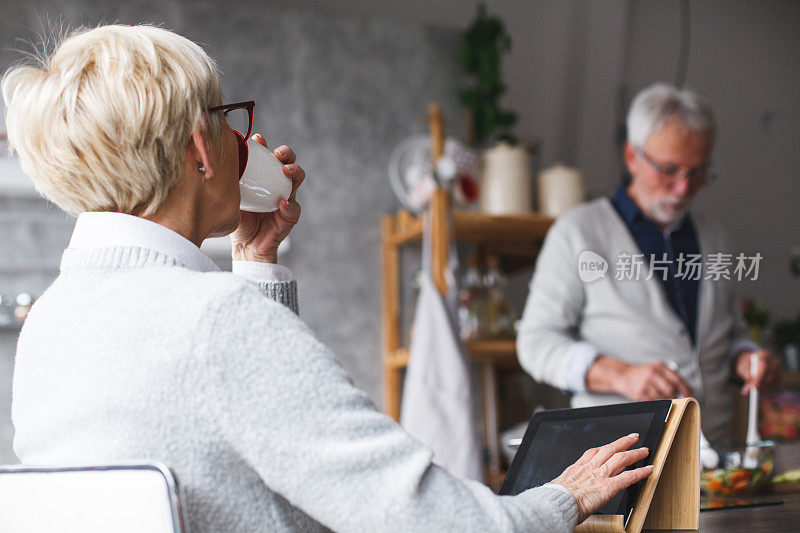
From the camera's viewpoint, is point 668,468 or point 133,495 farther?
point 668,468

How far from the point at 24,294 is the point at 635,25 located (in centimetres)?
241

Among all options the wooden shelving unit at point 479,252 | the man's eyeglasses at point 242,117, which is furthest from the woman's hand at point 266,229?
the wooden shelving unit at point 479,252

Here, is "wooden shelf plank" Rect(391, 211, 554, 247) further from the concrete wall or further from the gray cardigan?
the gray cardigan

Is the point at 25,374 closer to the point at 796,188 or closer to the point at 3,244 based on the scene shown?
the point at 3,244

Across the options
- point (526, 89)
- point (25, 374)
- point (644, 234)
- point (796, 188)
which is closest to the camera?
point (25, 374)

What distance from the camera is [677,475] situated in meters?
0.85

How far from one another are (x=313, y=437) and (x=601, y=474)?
316 millimetres

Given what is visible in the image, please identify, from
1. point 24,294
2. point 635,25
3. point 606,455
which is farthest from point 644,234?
point 24,294

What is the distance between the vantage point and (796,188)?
3.54 meters

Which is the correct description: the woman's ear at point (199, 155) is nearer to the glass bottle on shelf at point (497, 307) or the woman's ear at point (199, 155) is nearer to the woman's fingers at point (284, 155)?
the woman's fingers at point (284, 155)

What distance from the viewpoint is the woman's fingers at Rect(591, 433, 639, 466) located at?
82 cm

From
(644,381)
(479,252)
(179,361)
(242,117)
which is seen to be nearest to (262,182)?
(242,117)

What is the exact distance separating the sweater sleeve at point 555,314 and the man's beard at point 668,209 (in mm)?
216

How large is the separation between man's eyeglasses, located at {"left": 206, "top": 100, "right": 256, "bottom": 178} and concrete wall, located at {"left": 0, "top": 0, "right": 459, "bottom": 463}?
172 cm
